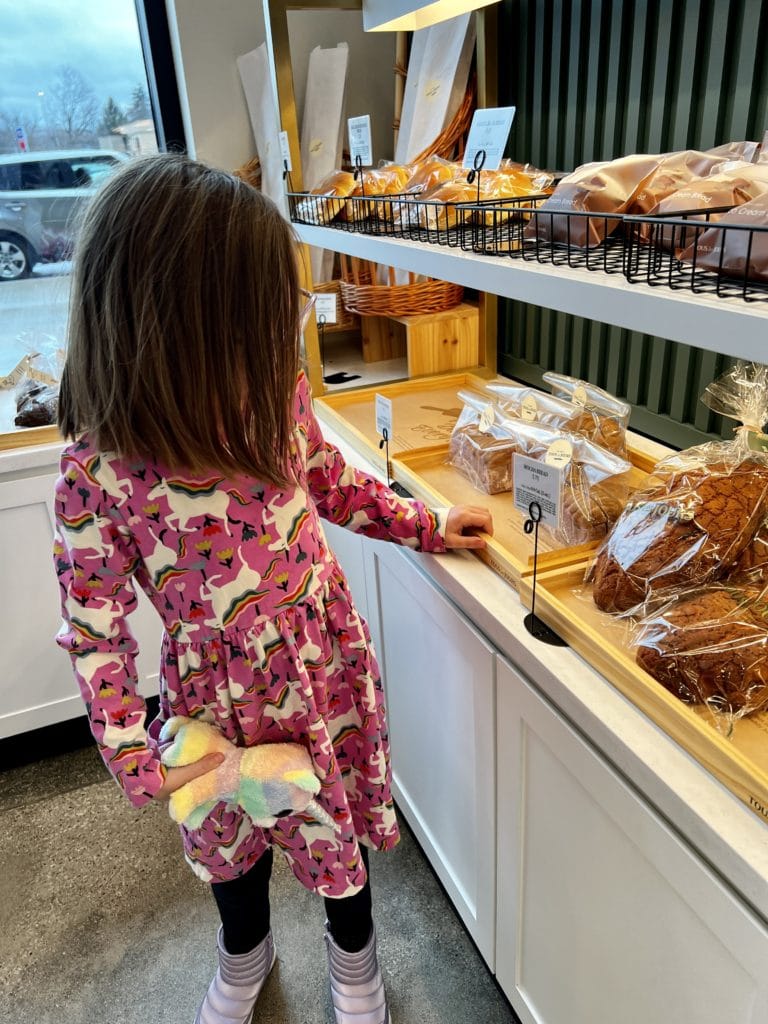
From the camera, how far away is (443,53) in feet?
5.39

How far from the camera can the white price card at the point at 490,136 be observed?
3.75 ft

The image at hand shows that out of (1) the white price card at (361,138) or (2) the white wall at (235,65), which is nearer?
(1) the white price card at (361,138)

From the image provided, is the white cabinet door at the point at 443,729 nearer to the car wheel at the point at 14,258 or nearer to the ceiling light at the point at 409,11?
the ceiling light at the point at 409,11

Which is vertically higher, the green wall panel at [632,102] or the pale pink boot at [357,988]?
the green wall panel at [632,102]

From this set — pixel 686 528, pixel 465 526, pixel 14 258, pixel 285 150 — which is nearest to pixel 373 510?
pixel 465 526

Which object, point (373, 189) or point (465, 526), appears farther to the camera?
point (373, 189)

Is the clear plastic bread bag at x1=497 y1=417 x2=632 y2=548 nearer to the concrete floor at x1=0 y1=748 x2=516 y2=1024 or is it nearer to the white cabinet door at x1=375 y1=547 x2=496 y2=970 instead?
the white cabinet door at x1=375 y1=547 x2=496 y2=970

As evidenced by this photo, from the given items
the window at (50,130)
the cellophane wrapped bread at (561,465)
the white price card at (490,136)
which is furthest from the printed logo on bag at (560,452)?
the window at (50,130)

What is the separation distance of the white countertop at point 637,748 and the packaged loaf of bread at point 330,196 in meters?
0.90

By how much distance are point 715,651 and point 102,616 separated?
71cm

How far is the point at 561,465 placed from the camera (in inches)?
39.8

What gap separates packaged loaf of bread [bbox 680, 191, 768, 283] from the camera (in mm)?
667

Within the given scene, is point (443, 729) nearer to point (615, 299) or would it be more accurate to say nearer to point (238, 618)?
point (238, 618)

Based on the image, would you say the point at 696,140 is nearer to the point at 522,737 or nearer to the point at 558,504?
the point at 558,504
